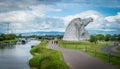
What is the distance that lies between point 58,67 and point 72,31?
105 meters

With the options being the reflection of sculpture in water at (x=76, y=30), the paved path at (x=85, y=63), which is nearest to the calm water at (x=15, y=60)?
the paved path at (x=85, y=63)

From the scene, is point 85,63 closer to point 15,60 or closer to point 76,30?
point 15,60

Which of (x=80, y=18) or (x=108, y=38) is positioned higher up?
(x=80, y=18)

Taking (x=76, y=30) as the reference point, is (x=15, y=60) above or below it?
below

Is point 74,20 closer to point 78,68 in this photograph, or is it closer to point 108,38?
point 108,38

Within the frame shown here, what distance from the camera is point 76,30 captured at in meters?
125

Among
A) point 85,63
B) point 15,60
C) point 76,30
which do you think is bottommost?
point 15,60

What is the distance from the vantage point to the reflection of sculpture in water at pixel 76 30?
124m

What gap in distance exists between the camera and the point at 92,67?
69.0 ft

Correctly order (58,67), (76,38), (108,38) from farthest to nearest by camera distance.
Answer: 1. (108,38)
2. (76,38)
3. (58,67)

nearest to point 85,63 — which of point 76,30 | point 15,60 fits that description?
point 15,60

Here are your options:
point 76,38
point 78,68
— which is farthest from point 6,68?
point 76,38

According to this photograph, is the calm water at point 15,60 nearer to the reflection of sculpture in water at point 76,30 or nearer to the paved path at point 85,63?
the paved path at point 85,63

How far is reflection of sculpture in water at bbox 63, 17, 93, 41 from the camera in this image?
405 ft
